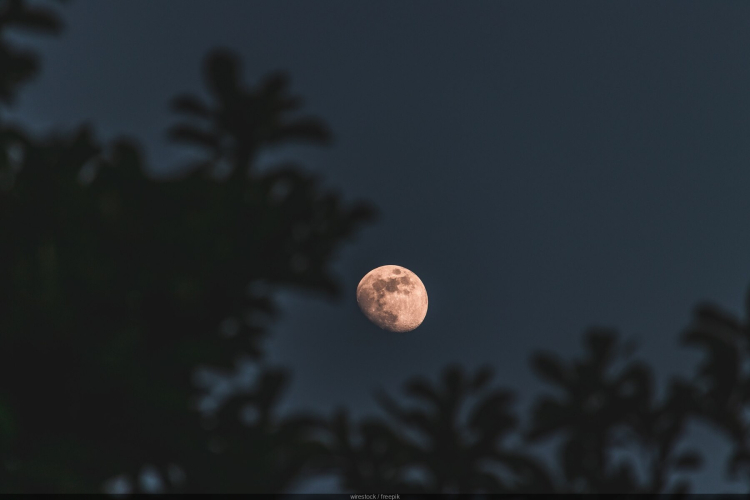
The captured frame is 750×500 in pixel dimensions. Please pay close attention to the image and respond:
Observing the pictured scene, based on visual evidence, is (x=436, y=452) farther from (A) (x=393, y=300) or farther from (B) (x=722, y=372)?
(A) (x=393, y=300)

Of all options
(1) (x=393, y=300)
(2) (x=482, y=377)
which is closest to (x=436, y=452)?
(2) (x=482, y=377)

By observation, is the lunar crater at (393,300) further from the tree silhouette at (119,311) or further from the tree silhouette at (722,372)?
the tree silhouette at (722,372)

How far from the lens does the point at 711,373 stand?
436 centimetres

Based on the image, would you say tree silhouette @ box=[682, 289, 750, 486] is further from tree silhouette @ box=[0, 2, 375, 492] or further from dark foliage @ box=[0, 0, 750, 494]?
tree silhouette @ box=[0, 2, 375, 492]

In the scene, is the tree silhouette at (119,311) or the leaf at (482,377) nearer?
the tree silhouette at (119,311)

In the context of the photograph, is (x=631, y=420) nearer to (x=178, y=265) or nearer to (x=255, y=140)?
(x=178, y=265)

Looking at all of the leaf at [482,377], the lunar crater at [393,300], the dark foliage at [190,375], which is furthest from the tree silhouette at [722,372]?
the lunar crater at [393,300]

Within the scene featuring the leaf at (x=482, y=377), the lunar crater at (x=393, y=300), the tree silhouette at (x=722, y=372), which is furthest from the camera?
the lunar crater at (x=393, y=300)

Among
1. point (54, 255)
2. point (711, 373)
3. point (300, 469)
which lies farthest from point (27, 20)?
point (711, 373)

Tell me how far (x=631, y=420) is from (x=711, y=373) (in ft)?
2.32

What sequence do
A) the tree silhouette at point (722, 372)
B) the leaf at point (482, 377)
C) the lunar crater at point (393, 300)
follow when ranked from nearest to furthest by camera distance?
the tree silhouette at point (722, 372), the leaf at point (482, 377), the lunar crater at point (393, 300)

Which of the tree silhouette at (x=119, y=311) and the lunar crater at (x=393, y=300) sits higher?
the lunar crater at (x=393, y=300)

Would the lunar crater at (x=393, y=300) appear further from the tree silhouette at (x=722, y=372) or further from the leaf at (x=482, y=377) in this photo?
the tree silhouette at (x=722, y=372)

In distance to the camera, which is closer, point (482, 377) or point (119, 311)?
point (119, 311)
